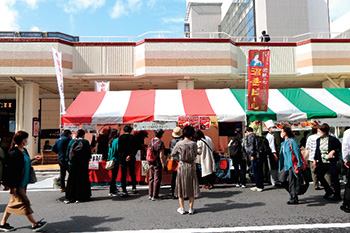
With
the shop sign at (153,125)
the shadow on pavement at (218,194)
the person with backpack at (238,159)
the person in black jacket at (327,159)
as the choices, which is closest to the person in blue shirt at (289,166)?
the person in black jacket at (327,159)

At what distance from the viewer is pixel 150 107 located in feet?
27.4

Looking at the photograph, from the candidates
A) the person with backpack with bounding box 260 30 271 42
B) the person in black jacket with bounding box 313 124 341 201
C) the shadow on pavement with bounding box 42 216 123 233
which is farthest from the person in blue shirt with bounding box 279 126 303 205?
the person with backpack with bounding box 260 30 271 42

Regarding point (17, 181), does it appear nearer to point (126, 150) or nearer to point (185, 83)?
point (126, 150)

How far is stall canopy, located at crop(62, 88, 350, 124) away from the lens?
787 cm

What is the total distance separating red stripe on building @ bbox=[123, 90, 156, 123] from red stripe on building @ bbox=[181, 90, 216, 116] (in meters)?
1.16

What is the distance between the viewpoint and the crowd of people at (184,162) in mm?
3910

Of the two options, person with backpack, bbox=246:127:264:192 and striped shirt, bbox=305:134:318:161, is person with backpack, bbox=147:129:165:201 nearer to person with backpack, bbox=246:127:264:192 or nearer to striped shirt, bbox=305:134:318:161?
person with backpack, bbox=246:127:264:192

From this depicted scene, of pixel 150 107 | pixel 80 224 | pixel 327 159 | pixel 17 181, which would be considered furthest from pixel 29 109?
pixel 327 159

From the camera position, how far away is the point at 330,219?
4227 millimetres

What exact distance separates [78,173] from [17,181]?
2070 millimetres

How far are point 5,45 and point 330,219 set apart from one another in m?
15.7

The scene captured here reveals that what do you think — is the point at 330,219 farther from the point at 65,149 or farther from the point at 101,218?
the point at 65,149

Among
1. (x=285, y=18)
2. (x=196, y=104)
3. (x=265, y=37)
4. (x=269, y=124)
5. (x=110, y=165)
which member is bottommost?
(x=110, y=165)

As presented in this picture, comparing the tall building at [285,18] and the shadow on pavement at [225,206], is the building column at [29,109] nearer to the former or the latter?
the shadow on pavement at [225,206]
